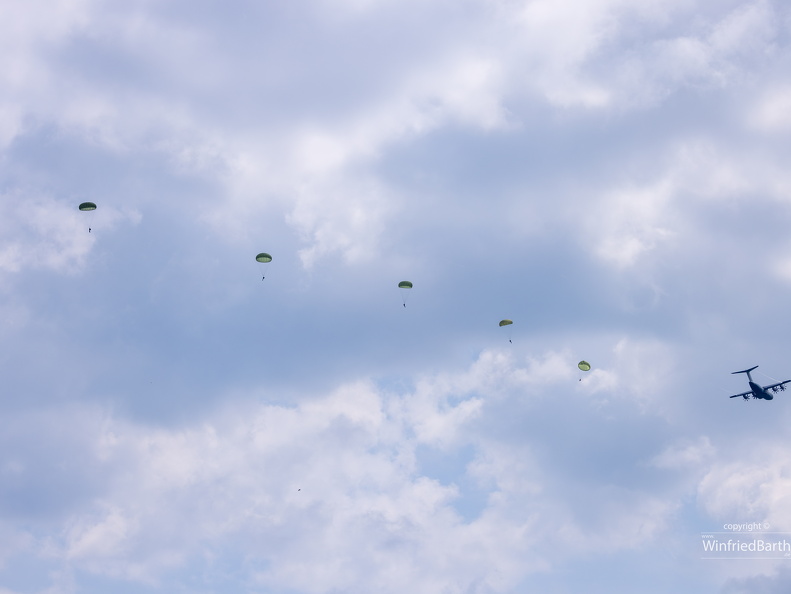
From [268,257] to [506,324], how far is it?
4272 centimetres

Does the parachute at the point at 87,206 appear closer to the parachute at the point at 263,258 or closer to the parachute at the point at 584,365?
the parachute at the point at 263,258

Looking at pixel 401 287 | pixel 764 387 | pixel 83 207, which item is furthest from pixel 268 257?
pixel 764 387

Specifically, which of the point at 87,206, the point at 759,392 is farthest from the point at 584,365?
the point at 87,206

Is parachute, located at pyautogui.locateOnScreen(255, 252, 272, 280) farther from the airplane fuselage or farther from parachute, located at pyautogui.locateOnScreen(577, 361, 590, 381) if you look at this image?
the airplane fuselage

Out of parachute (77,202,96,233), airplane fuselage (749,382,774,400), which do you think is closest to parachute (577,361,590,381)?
airplane fuselage (749,382,774,400)

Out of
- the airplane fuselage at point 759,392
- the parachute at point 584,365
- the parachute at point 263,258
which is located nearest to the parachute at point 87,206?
the parachute at point 263,258

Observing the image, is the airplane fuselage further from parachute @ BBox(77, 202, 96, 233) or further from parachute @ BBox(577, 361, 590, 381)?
parachute @ BBox(77, 202, 96, 233)

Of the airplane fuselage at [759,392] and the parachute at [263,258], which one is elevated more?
the parachute at [263,258]

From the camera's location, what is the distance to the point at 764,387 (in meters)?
152

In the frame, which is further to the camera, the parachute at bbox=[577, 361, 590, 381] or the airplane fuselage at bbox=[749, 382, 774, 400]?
the airplane fuselage at bbox=[749, 382, 774, 400]

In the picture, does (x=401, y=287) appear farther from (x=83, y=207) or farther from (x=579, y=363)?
(x=83, y=207)

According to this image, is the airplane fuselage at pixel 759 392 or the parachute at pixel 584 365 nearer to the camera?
the parachute at pixel 584 365

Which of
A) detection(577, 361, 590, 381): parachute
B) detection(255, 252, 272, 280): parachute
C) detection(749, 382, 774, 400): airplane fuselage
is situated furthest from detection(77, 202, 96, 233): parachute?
detection(749, 382, 774, 400): airplane fuselage

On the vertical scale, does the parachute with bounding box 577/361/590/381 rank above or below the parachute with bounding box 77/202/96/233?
below
